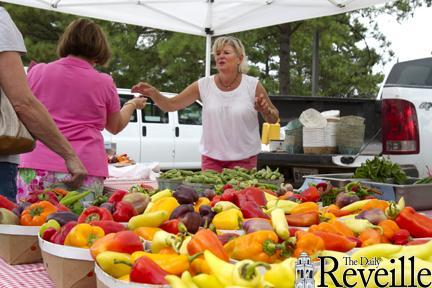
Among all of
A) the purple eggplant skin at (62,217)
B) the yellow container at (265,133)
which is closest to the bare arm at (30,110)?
the purple eggplant skin at (62,217)

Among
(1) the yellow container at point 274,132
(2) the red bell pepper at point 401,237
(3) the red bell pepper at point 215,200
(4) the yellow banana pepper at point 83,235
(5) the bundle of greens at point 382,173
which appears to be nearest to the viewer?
(4) the yellow banana pepper at point 83,235

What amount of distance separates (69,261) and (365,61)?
2081 centimetres

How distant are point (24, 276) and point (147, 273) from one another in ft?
2.32

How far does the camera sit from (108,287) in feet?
4.83

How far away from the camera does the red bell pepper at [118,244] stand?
5.27 feet

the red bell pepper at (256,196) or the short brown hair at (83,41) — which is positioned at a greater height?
the short brown hair at (83,41)

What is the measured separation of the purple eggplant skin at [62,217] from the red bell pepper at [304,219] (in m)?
0.75

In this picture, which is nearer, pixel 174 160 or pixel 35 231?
pixel 35 231

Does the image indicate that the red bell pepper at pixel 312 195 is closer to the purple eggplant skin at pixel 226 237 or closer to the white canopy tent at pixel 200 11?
the purple eggplant skin at pixel 226 237

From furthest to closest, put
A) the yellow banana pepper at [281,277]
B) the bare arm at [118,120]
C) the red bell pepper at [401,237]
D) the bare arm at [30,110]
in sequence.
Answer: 1. the bare arm at [118,120]
2. the bare arm at [30,110]
3. the red bell pepper at [401,237]
4. the yellow banana pepper at [281,277]

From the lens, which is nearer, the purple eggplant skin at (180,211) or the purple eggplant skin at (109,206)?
the purple eggplant skin at (180,211)

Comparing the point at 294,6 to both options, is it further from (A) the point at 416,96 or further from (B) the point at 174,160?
(B) the point at 174,160

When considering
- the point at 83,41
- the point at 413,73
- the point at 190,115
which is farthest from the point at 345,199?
the point at 190,115

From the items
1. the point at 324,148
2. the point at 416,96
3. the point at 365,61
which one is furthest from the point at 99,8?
the point at 365,61
